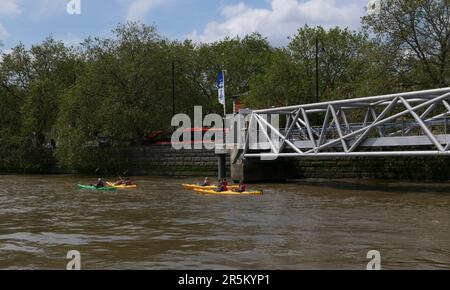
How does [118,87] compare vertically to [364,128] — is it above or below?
above

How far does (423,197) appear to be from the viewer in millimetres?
28375

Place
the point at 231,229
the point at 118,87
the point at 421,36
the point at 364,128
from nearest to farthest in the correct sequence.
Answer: the point at 231,229 → the point at 364,128 → the point at 421,36 → the point at 118,87

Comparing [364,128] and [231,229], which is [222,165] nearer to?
[364,128]

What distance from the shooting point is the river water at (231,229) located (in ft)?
45.5

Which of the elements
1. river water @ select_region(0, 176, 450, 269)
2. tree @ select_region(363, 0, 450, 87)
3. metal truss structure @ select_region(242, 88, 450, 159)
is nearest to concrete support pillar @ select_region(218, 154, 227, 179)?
metal truss structure @ select_region(242, 88, 450, 159)

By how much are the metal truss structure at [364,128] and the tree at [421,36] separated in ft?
8.68

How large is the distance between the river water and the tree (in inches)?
420

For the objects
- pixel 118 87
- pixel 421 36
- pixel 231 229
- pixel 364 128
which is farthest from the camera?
pixel 118 87

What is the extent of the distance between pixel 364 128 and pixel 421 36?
12847 mm

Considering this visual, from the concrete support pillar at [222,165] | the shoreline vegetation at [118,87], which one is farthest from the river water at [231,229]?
the shoreline vegetation at [118,87]

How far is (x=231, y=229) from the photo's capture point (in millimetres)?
19047

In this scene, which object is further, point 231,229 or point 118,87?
point 118,87

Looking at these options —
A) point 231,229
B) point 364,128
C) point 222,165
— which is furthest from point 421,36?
point 231,229
